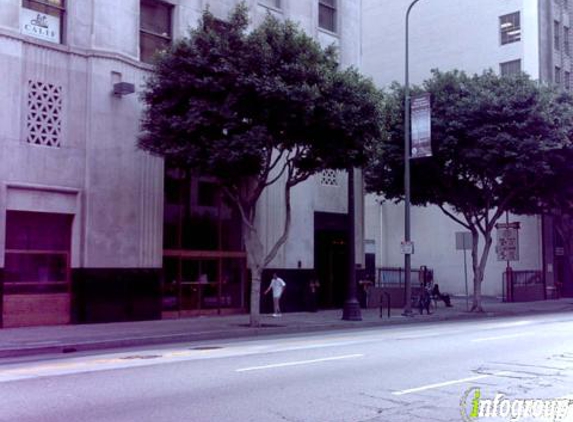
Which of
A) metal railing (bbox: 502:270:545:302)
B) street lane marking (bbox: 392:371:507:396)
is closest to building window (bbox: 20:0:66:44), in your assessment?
street lane marking (bbox: 392:371:507:396)

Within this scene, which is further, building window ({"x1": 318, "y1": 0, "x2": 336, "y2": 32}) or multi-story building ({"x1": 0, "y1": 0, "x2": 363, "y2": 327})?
building window ({"x1": 318, "y1": 0, "x2": 336, "y2": 32})

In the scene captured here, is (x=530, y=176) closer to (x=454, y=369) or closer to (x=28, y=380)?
(x=454, y=369)

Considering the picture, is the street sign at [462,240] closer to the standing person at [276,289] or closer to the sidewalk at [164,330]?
the sidewalk at [164,330]

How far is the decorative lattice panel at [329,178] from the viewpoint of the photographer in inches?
1237

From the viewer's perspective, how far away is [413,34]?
51.7 meters

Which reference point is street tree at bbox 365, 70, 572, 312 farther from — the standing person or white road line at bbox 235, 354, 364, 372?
white road line at bbox 235, 354, 364, 372

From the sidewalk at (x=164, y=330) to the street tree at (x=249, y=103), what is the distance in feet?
5.42

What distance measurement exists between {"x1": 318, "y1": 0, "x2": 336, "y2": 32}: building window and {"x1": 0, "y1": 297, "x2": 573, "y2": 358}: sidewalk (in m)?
13.3

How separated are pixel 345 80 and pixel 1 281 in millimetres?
11752

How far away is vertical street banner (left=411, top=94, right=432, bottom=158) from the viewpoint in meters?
26.9

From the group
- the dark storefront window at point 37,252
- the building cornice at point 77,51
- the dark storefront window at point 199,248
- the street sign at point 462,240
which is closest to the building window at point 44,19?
the building cornice at point 77,51

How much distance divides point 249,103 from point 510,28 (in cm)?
3171

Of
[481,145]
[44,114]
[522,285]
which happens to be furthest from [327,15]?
[522,285]

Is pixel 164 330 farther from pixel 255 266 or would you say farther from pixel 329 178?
pixel 329 178
